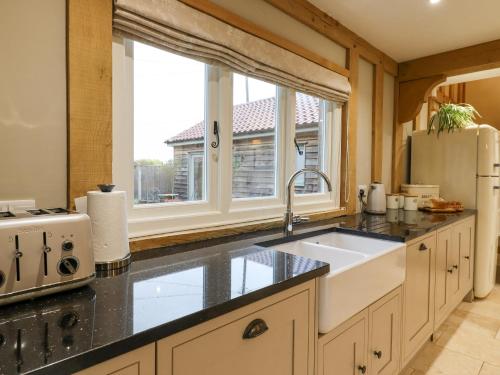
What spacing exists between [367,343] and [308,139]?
1389 mm

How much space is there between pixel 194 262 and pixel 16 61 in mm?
874

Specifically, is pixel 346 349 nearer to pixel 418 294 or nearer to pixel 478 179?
pixel 418 294

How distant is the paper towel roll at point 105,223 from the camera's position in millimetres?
1060

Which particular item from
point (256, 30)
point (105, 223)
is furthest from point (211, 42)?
point (105, 223)

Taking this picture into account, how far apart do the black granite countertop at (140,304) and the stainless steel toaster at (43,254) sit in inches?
1.6

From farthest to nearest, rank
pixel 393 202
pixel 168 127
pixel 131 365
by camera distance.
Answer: pixel 393 202
pixel 168 127
pixel 131 365

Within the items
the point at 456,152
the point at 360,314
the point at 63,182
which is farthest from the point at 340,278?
the point at 456,152

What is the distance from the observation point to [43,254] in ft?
2.66

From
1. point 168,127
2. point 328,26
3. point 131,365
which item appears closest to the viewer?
point 131,365

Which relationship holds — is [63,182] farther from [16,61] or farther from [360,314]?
[360,314]

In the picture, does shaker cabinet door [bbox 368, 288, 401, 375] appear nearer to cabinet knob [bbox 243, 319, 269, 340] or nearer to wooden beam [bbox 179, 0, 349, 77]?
cabinet knob [bbox 243, 319, 269, 340]

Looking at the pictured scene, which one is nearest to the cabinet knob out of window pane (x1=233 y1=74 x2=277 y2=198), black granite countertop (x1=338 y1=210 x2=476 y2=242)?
window pane (x1=233 y1=74 x2=277 y2=198)

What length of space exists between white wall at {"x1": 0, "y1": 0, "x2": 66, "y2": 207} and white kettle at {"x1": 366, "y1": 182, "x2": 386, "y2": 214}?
87.0 inches

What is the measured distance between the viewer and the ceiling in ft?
7.08
